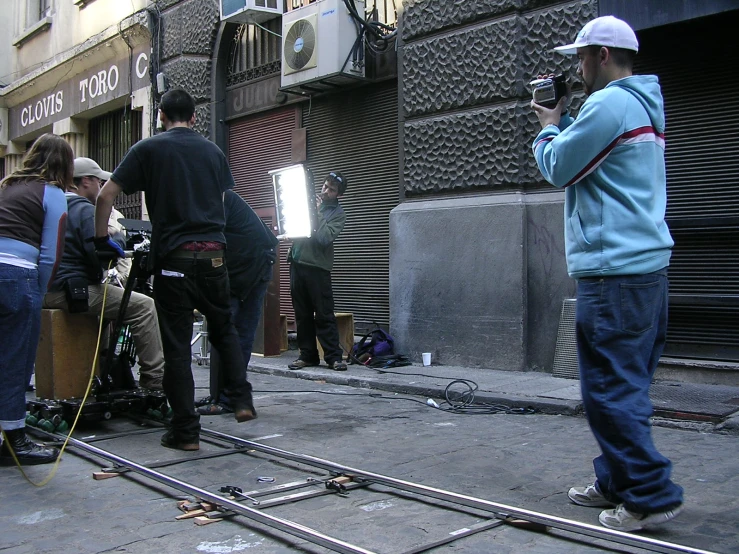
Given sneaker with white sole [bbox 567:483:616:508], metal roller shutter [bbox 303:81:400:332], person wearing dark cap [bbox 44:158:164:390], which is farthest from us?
metal roller shutter [bbox 303:81:400:332]

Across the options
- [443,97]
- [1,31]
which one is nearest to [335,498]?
[443,97]

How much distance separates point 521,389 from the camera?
6621 mm

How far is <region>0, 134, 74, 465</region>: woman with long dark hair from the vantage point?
14.7 ft

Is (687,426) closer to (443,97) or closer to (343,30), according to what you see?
(443,97)

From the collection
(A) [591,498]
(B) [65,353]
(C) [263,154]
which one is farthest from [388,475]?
(C) [263,154]

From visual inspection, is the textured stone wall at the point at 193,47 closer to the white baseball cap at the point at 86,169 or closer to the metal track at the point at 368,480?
the white baseball cap at the point at 86,169

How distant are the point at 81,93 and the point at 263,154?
20.8ft

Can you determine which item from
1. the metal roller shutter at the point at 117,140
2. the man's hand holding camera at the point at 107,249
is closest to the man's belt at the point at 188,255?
the man's hand holding camera at the point at 107,249

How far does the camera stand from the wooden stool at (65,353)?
17.9ft

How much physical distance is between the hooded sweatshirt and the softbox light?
197 inches

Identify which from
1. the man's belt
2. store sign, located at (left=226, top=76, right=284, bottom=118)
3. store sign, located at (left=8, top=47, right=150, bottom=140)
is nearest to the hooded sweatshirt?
the man's belt

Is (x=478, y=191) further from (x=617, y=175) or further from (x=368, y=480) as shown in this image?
(x=617, y=175)

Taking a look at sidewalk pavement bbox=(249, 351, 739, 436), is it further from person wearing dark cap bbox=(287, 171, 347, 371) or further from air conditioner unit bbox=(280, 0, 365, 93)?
air conditioner unit bbox=(280, 0, 365, 93)

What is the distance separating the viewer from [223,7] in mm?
11414
